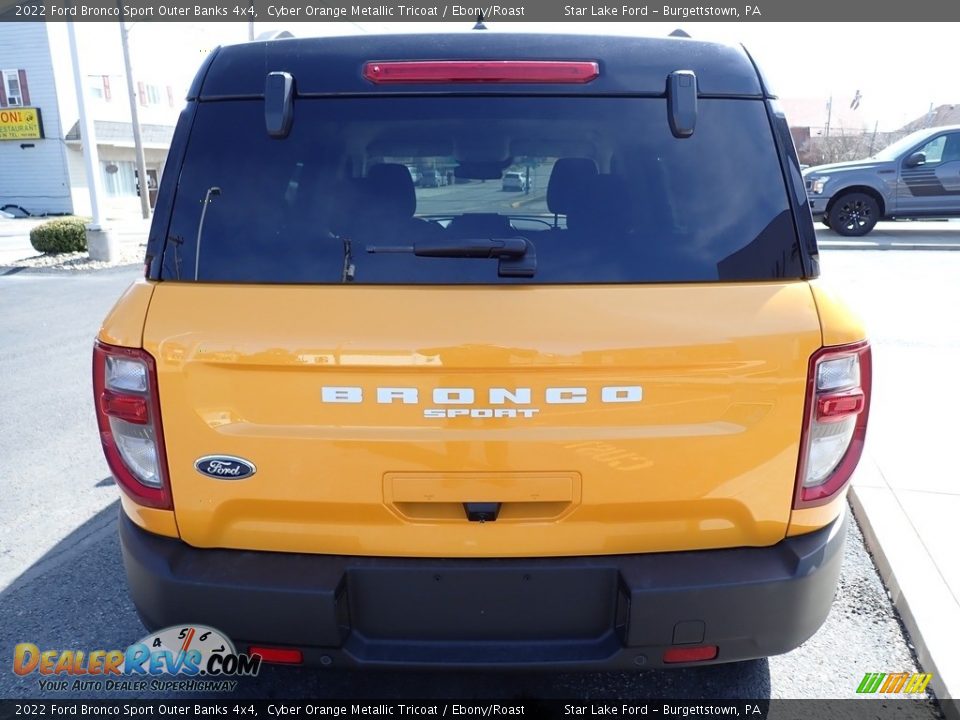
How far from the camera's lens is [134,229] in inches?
920

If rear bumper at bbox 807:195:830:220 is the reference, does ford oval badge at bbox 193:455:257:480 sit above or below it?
above

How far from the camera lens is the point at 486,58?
1.88 m

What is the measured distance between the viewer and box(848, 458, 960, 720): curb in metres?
2.43

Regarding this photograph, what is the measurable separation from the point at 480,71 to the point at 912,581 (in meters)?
2.72

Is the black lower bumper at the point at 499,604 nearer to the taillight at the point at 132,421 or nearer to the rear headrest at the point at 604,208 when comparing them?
the taillight at the point at 132,421

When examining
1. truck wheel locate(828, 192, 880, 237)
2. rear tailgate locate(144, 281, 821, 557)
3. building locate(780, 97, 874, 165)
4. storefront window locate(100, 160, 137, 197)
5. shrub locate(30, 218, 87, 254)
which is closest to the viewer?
rear tailgate locate(144, 281, 821, 557)

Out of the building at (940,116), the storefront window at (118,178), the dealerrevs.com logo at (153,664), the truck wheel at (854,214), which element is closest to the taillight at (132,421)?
the dealerrevs.com logo at (153,664)

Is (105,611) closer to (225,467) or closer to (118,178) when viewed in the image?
(225,467)

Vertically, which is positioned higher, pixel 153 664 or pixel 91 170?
pixel 91 170

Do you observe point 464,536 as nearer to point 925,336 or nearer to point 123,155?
point 925,336

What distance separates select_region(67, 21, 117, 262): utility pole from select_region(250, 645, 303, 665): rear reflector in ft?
44.5

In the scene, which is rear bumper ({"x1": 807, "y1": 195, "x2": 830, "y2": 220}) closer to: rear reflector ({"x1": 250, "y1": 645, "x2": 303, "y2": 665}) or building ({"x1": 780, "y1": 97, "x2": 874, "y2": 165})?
rear reflector ({"x1": 250, "y1": 645, "x2": 303, "y2": 665})

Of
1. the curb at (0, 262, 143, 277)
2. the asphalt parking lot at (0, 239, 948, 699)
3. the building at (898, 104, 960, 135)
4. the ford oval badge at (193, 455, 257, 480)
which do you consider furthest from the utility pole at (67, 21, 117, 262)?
the building at (898, 104, 960, 135)

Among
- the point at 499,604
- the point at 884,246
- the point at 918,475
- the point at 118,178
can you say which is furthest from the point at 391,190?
the point at 118,178
